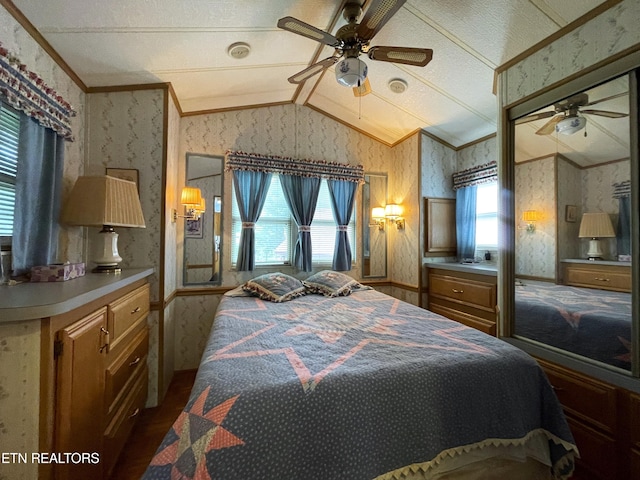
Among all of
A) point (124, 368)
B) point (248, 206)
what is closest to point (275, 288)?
point (248, 206)

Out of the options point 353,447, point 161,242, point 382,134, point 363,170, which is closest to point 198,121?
point 161,242

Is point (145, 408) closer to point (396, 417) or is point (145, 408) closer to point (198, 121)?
point (396, 417)

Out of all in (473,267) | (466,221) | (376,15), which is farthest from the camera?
(466,221)

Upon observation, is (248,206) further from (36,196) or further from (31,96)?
(31,96)

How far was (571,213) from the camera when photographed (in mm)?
1686

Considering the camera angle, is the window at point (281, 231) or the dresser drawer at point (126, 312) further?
the window at point (281, 231)

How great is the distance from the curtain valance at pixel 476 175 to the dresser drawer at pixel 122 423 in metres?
3.58

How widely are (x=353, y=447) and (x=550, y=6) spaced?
8.21 feet

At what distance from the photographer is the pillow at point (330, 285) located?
272cm

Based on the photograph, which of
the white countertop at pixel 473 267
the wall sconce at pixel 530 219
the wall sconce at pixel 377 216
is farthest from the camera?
the wall sconce at pixel 377 216

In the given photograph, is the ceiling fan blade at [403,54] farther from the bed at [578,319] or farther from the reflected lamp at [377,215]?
the reflected lamp at [377,215]

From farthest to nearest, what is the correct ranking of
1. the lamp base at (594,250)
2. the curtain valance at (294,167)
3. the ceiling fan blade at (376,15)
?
the curtain valance at (294,167) → the lamp base at (594,250) → the ceiling fan blade at (376,15)

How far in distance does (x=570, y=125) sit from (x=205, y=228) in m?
3.12

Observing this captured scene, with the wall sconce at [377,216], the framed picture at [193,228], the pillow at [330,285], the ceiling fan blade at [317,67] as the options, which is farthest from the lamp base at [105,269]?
the wall sconce at [377,216]
